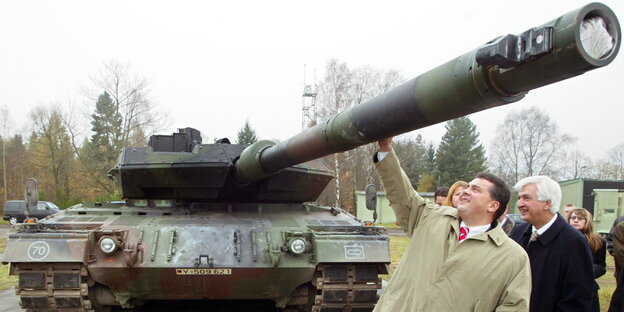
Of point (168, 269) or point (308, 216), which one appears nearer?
point (168, 269)

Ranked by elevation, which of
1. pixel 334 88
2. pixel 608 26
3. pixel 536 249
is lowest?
pixel 536 249

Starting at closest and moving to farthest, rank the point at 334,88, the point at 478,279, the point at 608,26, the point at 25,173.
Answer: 1. the point at 608,26
2. the point at 478,279
3. the point at 334,88
4. the point at 25,173

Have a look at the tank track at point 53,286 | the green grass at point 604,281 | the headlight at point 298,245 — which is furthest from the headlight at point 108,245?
the green grass at point 604,281

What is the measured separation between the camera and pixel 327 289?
6441 millimetres

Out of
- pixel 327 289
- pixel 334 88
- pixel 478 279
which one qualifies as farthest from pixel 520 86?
pixel 334 88

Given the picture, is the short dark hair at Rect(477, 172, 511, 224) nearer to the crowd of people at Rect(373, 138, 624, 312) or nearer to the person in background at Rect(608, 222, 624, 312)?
the crowd of people at Rect(373, 138, 624, 312)

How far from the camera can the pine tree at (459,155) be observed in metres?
44.7

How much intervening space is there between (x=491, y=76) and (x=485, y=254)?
1.04 m

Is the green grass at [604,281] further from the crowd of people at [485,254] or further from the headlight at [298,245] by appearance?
the crowd of people at [485,254]

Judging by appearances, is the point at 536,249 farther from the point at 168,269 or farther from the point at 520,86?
the point at 168,269

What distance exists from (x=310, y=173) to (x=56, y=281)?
347 centimetres

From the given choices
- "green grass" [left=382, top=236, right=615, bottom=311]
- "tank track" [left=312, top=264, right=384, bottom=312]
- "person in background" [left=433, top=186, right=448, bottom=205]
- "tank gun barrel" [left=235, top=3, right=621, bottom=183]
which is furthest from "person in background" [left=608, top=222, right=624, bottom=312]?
"green grass" [left=382, top=236, right=615, bottom=311]

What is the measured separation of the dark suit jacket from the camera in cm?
326

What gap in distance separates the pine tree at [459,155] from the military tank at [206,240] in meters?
38.5
